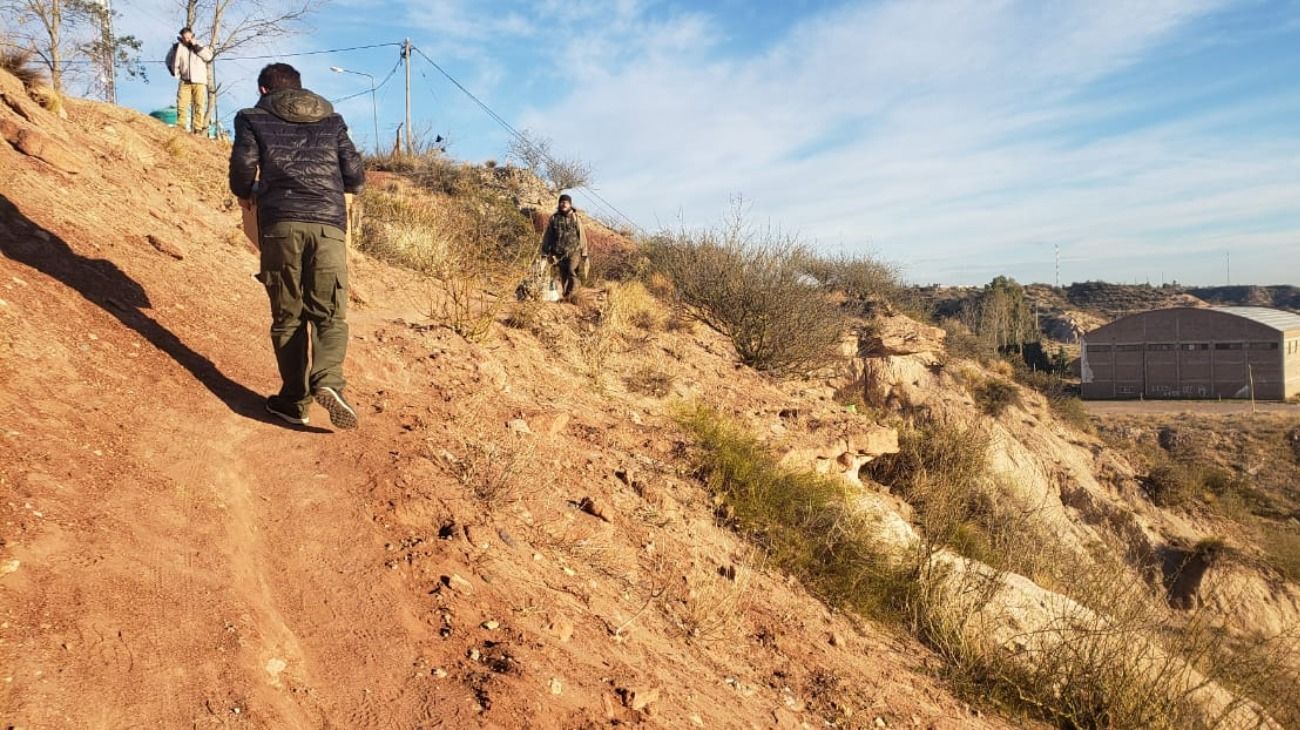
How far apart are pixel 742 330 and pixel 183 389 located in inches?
290

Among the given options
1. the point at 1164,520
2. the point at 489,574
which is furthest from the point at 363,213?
the point at 1164,520

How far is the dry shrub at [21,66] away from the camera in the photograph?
22.5ft

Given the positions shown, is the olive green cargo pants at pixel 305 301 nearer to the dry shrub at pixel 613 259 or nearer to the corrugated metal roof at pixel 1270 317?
the dry shrub at pixel 613 259

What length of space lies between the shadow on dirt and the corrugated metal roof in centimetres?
3864

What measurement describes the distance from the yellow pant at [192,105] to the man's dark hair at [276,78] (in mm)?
8274

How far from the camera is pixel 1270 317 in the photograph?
34.4 meters

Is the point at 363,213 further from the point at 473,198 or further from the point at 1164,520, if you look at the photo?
the point at 1164,520

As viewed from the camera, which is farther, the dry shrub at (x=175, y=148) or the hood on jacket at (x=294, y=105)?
the dry shrub at (x=175, y=148)

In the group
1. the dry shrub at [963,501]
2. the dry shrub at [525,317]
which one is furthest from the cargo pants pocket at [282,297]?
the dry shrub at [963,501]

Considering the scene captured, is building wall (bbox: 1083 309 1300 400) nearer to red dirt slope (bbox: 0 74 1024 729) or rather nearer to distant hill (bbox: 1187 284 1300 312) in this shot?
red dirt slope (bbox: 0 74 1024 729)

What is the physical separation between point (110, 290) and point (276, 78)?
1662 millimetres

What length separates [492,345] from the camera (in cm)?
640

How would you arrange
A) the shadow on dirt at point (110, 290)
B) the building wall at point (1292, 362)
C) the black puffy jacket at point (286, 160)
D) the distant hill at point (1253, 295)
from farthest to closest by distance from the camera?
the distant hill at point (1253, 295), the building wall at point (1292, 362), the shadow on dirt at point (110, 290), the black puffy jacket at point (286, 160)

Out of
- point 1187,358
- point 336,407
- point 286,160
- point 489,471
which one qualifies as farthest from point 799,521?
point 1187,358
